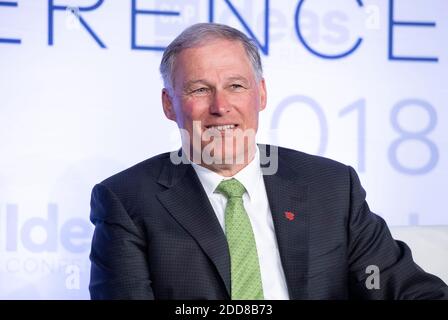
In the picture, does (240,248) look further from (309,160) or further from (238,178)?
(309,160)

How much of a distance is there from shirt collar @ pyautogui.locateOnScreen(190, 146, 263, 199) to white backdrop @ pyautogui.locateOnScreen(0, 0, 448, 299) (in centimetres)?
76

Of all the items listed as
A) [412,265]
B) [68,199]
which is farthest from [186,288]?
[68,199]

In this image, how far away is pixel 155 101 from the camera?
276 cm

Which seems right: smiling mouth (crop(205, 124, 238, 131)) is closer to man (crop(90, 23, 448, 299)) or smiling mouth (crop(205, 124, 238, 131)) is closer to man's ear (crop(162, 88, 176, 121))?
man (crop(90, 23, 448, 299))

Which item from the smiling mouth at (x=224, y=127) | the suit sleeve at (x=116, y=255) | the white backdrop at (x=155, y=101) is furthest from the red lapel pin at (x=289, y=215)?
the white backdrop at (x=155, y=101)

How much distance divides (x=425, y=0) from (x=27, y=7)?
1.69 metres

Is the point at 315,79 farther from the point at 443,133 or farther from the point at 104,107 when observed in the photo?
the point at 104,107

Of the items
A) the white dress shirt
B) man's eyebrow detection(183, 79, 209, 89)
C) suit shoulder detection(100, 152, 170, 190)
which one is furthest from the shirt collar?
man's eyebrow detection(183, 79, 209, 89)

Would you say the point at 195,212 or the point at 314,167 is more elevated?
the point at 314,167

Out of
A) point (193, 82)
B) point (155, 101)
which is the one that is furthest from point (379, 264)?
point (155, 101)

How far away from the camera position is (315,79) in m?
Result: 2.86

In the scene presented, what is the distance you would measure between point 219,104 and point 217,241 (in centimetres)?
41

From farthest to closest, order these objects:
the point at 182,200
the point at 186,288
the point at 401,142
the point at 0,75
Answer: the point at 401,142 < the point at 0,75 < the point at 182,200 < the point at 186,288

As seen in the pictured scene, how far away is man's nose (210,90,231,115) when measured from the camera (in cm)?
197
